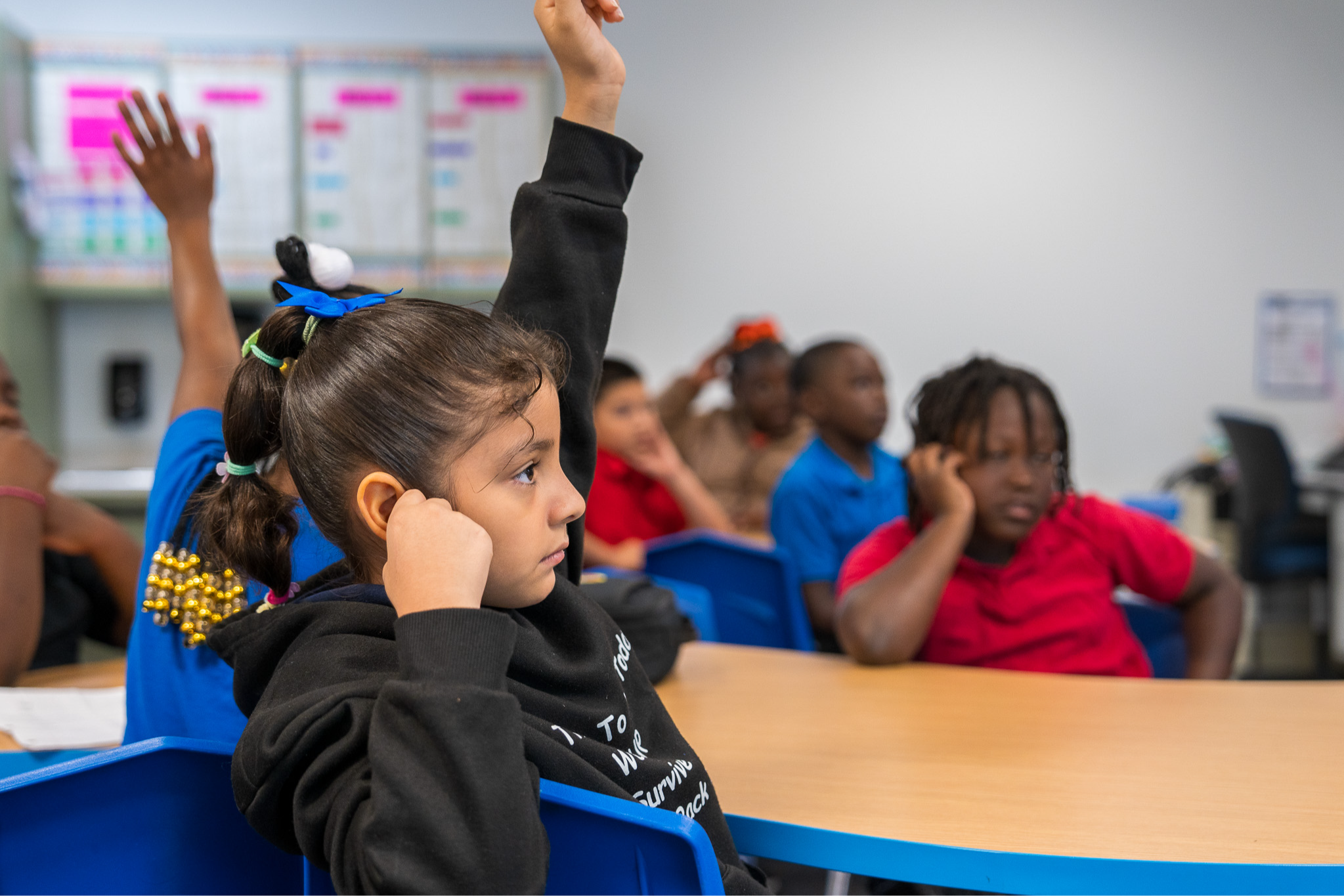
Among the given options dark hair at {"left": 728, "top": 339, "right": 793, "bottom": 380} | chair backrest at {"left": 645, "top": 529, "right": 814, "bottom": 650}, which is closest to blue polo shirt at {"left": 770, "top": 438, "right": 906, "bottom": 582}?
chair backrest at {"left": 645, "top": 529, "right": 814, "bottom": 650}

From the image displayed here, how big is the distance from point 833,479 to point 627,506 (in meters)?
0.65

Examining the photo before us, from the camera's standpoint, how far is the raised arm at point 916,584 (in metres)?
1.55

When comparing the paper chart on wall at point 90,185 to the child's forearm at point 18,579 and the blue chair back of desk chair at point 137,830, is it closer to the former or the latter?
the child's forearm at point 18,579

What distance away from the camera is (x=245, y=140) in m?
4.08

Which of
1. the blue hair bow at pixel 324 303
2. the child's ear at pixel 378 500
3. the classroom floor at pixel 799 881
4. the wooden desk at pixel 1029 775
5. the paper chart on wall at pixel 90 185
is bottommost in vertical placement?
the classroom floor at pixel 799 881

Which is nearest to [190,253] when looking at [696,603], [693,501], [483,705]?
[483,705]

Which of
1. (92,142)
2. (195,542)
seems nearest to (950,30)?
(92,142)

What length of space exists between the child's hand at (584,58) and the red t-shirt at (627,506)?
1.80 m

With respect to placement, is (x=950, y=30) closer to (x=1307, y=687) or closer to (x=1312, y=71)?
(x=1312, y=71)

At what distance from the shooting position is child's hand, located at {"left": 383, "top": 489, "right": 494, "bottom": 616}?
747 millimetres

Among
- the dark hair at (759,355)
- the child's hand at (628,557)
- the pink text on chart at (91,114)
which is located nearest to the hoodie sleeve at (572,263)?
the child's hand at (628,557)

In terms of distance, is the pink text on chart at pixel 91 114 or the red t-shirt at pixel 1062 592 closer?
the red t-shirt at pixel 1062 592

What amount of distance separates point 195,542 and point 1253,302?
469 centimetres

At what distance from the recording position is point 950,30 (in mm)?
4656
